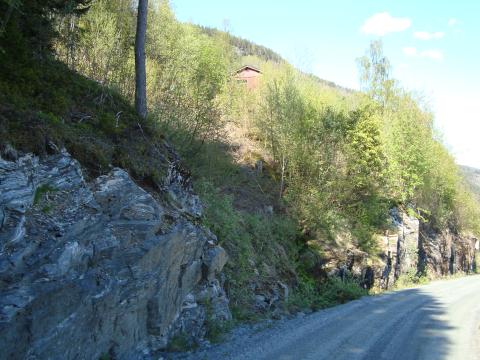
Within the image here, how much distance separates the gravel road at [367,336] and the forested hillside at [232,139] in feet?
5.90

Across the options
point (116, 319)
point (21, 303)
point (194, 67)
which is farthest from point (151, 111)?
point (21, 303)

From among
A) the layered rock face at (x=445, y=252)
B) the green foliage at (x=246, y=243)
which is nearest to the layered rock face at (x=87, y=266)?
the green foliage at (x=246, y=243)

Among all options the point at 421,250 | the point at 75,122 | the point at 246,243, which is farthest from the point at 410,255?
the point at 75,122

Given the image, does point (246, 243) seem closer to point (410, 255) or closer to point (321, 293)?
point (321, 293)

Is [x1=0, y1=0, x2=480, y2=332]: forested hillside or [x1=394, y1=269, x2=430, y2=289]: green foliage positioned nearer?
[x1=0, y1=0, x2=480, y2=332]: forested hillside

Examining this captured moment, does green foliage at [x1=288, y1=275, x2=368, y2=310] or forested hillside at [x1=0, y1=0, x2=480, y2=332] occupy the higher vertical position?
forested hillside at [x1=0, y1=0, x2=480, y2=332]

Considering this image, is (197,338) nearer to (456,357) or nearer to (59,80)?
(456,357)

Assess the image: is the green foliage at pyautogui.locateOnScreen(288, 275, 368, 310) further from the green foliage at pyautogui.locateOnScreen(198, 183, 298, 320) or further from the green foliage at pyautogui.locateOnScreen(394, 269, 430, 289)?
the green foliage at pyautogui.locateOnScreen(394, 269, 430, 289)

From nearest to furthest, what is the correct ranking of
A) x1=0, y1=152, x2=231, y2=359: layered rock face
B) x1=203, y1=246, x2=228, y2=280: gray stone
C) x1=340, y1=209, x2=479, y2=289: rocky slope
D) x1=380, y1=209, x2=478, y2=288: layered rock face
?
x1=0, y1=152, x2=231, y2=359: layered rock face, x1=203, y1=246, x2=228, y2=280: gray stone, x1=340, y1=209, x2=479, y2=289: rocky slope, x1=380, y1=209, x2=478, y2=288: layered rock face

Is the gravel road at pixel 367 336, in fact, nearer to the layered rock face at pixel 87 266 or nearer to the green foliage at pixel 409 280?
the layered rock face at pixel 87 266

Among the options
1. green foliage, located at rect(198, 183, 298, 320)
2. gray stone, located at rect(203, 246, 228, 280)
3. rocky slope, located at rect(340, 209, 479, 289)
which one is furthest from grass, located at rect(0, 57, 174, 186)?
rocky slope, located at rect(340, 209, 479, 289)

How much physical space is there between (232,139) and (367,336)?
16.8 meters

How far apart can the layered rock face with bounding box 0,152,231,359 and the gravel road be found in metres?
1.42

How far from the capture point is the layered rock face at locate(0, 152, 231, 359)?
16.6ft
